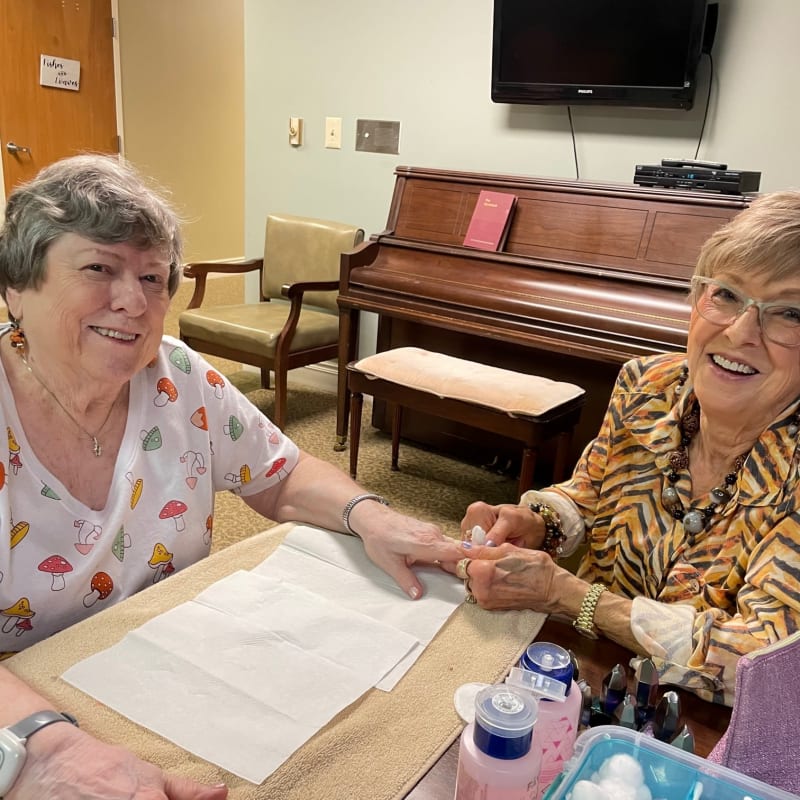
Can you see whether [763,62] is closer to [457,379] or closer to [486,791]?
[457,379]

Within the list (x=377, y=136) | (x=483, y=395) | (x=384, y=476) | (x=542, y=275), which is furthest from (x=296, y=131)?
(x=483, y=395)

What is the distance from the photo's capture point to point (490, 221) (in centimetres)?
309

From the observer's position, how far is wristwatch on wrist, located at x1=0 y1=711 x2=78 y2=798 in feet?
2.22

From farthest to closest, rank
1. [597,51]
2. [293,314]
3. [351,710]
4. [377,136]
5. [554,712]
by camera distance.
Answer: [377,136], [293,314], [597,51], [351,710], [554,712]

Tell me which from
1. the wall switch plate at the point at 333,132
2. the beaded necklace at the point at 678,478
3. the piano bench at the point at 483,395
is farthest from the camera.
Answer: the wall switch plate at the point at 333,132

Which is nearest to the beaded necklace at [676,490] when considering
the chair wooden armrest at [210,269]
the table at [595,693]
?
the table at [595,693]

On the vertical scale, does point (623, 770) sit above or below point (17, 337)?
below

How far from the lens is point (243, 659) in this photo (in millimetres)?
888

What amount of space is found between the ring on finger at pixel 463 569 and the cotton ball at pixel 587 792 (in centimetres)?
55

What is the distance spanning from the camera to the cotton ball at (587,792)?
1.74 ft

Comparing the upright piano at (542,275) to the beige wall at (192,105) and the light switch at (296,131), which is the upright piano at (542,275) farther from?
the beige wall at (192,105)

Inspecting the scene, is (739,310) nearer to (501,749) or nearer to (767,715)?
(767,715)

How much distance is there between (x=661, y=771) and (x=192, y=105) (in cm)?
661

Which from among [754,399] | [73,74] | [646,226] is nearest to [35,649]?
[754,399]
